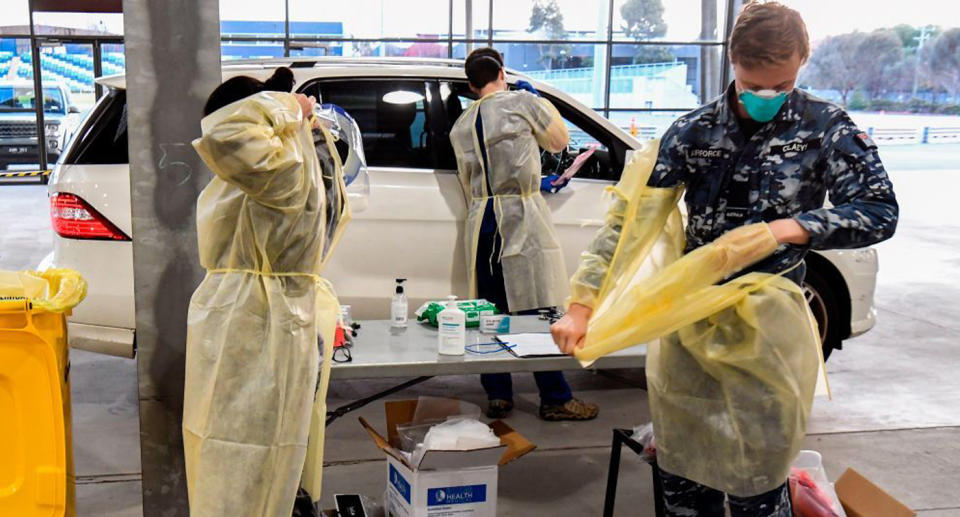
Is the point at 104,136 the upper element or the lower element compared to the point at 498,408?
upper

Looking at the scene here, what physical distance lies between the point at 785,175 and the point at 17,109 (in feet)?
45.7

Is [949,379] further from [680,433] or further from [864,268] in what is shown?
[680,433]

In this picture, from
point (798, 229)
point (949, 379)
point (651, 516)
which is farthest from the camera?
point (949, 379)

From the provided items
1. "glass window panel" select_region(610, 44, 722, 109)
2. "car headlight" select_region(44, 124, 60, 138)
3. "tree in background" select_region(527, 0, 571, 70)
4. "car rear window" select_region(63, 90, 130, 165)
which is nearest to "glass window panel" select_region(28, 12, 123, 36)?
"car headlight" select_region(44, 124, 60, 138)

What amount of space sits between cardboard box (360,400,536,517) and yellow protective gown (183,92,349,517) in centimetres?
47

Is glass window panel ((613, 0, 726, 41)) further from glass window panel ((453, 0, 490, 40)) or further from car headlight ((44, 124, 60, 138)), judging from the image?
car headlight ((44, 124, 60, 138))

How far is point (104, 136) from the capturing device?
414 cm

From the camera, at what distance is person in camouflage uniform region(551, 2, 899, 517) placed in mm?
1946

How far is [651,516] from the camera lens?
338 cm

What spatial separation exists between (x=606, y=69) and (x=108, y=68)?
7191mm

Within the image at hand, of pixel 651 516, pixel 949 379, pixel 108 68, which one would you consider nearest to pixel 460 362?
pixel 651 516

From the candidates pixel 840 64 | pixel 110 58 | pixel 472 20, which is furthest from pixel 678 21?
pixel 110 58

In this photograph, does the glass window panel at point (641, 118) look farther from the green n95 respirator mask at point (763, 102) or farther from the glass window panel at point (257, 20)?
the green n95 respirator mask at point (763, 102)

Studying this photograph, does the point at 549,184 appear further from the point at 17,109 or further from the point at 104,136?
the point at 17,109
